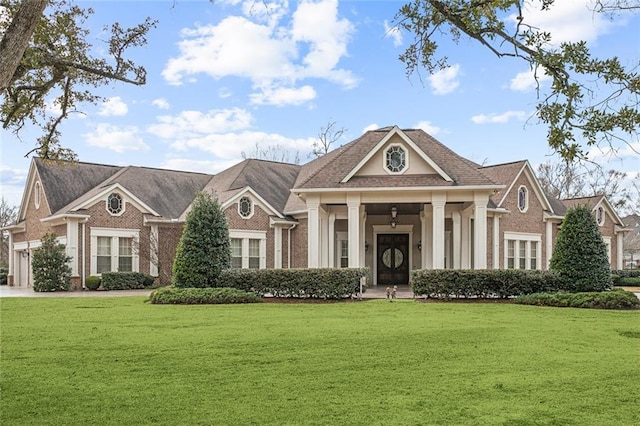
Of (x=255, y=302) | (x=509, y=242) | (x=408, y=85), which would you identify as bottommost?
(x=255, y=302)

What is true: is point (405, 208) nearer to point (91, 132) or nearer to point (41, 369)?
point (91, 132)

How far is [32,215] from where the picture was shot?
29.9 meters

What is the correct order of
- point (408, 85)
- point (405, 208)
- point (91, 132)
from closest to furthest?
point (408, 85) < point (91, 132) < point (405, 208)

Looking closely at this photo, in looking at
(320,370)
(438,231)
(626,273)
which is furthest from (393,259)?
(320,370)

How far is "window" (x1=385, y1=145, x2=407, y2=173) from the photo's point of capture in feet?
71.5

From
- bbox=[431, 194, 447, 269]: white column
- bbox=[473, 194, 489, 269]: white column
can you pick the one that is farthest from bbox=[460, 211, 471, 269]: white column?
bbox=[431, 194, 447, 269]: white column

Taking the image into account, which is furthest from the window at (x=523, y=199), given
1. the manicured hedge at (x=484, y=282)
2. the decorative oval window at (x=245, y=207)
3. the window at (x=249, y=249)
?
the decorative oval window at (x=245, y=207)

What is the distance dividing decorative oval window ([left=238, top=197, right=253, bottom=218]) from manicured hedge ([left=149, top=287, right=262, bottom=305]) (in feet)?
30.8

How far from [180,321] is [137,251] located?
15143 mm

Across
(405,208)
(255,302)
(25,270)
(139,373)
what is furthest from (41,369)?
(25,270)

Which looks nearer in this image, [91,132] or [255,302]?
[91,132]

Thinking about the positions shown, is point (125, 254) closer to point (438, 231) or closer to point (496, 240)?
point (438, 231)

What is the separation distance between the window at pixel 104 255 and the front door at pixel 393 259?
11989 mm

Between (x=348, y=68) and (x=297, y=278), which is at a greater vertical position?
(x=348, y=68)
